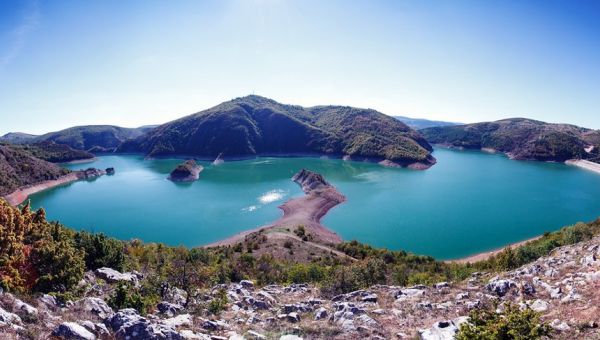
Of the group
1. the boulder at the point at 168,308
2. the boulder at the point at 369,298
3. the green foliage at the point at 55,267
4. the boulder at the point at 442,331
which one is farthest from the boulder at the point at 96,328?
the boulder at the point at 369,298

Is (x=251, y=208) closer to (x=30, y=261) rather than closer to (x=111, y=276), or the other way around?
(x=111, y=276)

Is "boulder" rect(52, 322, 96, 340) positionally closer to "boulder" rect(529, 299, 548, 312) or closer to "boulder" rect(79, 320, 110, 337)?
"boulder" rect(79, 320, 110, 337)

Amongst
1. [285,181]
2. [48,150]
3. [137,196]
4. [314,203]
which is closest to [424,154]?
[285,181]

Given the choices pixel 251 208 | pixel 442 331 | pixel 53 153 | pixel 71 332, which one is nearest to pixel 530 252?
pixel 442 331

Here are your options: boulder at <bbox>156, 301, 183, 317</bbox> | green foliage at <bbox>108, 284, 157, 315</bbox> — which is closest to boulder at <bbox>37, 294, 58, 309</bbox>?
green foliage at <bbox>108, 284, 157, 315</bbox>

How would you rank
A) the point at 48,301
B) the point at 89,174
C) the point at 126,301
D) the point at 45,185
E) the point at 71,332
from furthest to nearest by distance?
1. the point at 89,174
2. the point at 45,185
3. the point at 126,301
4. the point at 48,301
5. the point at 71,332

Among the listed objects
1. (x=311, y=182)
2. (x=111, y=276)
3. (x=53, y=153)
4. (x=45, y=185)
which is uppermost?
(x=53, y=153)

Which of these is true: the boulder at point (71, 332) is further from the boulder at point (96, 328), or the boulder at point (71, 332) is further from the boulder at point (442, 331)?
the boulder at point (442, 331)
